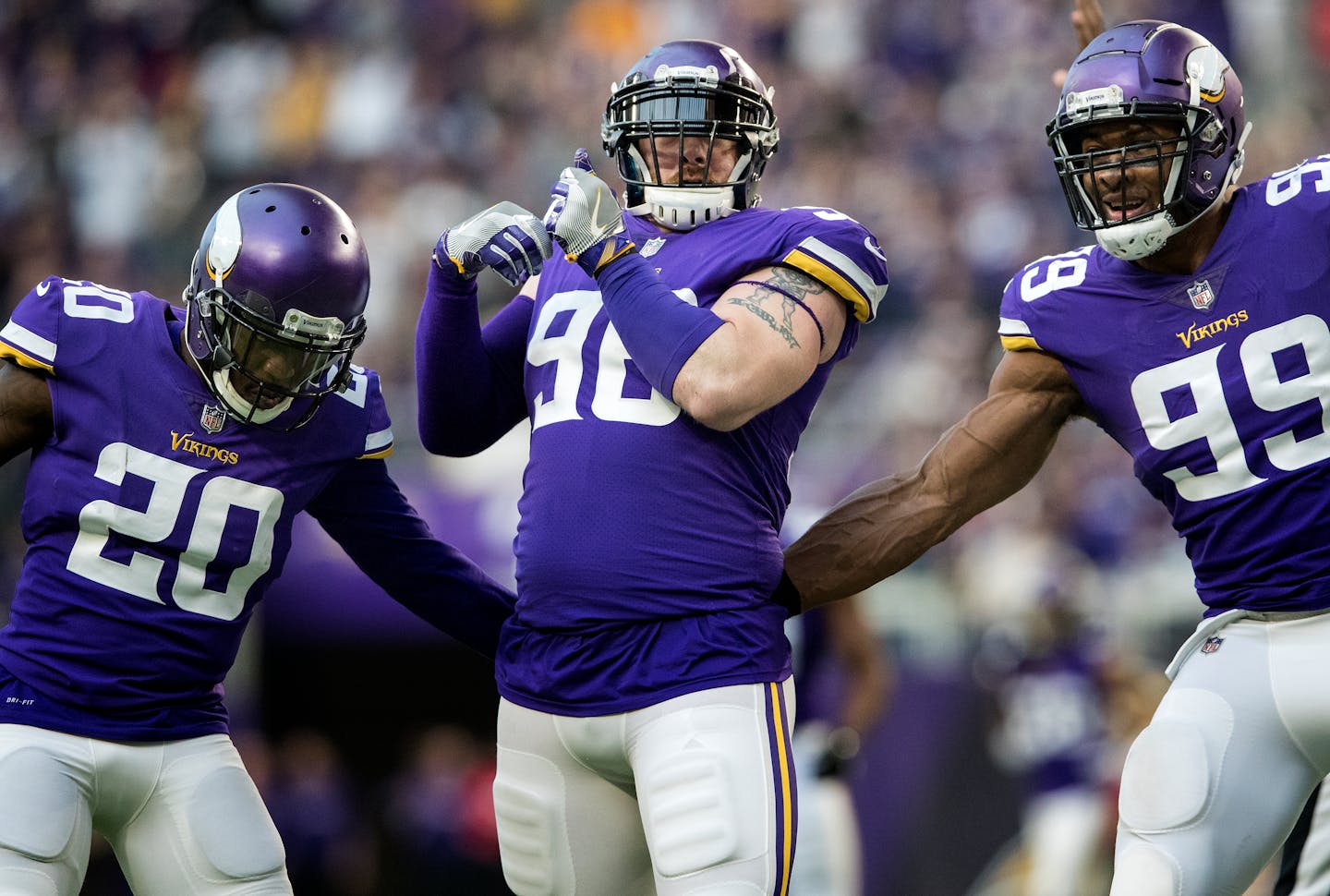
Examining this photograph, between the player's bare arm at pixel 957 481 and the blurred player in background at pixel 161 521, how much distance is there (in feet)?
3.86

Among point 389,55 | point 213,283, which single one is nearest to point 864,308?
point 213,283

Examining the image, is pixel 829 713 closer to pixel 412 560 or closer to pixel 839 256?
pixel 412 560

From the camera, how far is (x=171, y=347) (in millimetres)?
3475

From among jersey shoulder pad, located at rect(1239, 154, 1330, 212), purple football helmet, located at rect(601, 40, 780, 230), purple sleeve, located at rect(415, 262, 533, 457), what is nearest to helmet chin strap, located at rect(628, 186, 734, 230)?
→ purple football helmet, located at rect(601, 40, 780, 230)

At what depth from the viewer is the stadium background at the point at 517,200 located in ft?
26.1

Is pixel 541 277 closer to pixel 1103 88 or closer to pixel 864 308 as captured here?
pixel 864 308

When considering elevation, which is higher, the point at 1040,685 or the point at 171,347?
the point at 171,347

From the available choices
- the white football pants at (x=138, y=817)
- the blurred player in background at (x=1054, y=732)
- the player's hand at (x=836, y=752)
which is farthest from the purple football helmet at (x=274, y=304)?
the blurred player in background at (x=1054, y=732)

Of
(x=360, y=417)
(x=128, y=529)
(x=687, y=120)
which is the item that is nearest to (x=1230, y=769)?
(x=687, y=120)

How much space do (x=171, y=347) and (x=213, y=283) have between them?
0.19 metres

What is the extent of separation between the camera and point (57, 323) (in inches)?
133

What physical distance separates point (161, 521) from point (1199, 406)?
2.13 m

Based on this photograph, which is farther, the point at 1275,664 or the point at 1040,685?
the point at 1040,685

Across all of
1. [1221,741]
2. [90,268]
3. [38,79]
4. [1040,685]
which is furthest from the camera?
[38,79]
